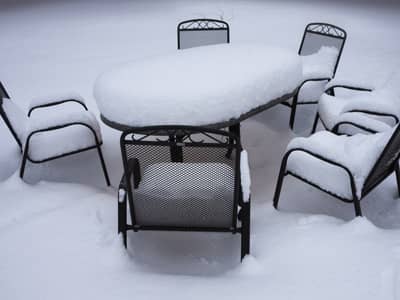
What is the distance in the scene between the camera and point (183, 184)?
67.2 inches

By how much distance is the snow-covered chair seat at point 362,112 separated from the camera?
8.40 ft

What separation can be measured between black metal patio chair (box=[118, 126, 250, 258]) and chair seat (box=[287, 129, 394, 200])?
1.87ft

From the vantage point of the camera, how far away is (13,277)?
5.56ft

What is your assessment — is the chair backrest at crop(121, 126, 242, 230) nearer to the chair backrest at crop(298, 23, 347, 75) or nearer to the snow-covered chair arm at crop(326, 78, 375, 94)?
the snow-covered chair arm at crop(326, 78, 375, 94)

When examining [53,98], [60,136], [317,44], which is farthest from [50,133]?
[317,44]

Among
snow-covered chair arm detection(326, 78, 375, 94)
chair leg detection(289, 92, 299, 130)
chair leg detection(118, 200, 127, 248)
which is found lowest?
chair leg detection(289, 92, 299, 130)

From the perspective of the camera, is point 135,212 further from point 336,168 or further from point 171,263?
point 336,168

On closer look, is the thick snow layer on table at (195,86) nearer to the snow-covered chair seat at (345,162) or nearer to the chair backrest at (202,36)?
the snow-covered chair seat at (345,162)

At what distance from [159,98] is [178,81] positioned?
0.25 meters

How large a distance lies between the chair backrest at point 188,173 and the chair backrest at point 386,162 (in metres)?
0.80

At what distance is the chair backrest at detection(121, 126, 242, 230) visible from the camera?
160 cm

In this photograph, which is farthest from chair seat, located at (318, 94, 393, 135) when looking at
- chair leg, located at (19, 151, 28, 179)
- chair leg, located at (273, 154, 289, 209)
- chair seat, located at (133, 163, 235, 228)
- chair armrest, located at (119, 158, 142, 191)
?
chair leg, located at (19, 151, 28, 179)

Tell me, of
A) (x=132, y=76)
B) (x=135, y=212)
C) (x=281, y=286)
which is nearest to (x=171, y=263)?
(x=135, y=212)

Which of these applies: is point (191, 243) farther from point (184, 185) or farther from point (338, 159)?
point (338, 159)
